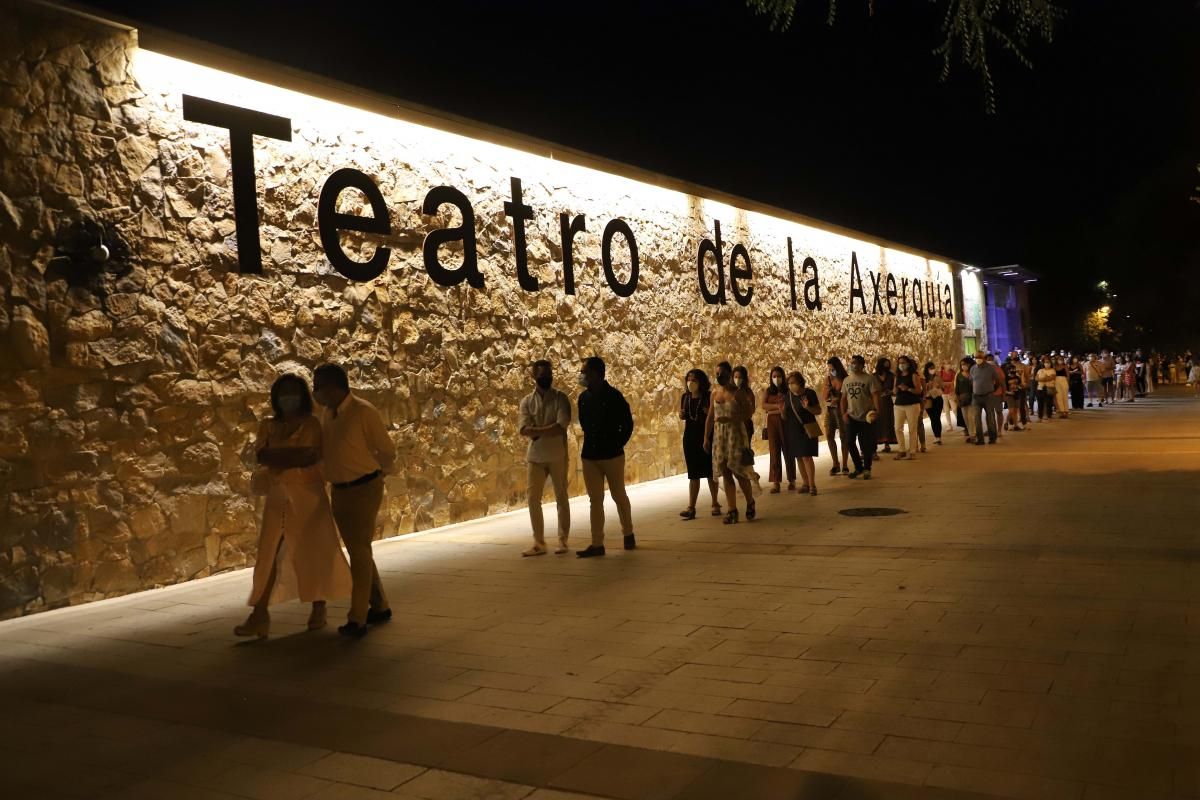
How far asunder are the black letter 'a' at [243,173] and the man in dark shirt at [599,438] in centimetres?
329

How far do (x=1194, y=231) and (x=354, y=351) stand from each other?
113 ft

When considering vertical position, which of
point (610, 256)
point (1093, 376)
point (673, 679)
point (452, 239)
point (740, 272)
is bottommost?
point (673, 679)

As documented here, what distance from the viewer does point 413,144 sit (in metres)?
10.8

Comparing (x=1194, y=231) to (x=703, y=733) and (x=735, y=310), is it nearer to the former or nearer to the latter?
(x=735, y=310)

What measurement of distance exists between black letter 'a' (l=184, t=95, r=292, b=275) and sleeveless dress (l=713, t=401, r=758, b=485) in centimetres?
467

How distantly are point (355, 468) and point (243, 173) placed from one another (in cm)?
410

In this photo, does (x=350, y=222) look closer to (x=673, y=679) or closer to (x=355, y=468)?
(x=355, y=468)

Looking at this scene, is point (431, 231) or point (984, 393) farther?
point (984, 393)

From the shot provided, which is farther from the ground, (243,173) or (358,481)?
(243,173)

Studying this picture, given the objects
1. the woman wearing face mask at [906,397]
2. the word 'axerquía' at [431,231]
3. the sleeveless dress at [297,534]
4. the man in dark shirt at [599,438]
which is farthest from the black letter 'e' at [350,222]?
the woman wearing face mask at [906,397]

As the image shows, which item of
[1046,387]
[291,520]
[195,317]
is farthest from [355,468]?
[1046,387]

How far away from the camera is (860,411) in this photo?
1309cm

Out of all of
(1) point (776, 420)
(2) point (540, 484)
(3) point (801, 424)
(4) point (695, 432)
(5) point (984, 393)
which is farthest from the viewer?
(5) point (984, 393)

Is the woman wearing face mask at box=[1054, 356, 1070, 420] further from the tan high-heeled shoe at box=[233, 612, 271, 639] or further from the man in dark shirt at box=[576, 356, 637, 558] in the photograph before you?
the tan high-heeled shoe at box=[233, 612, 271, 639]
